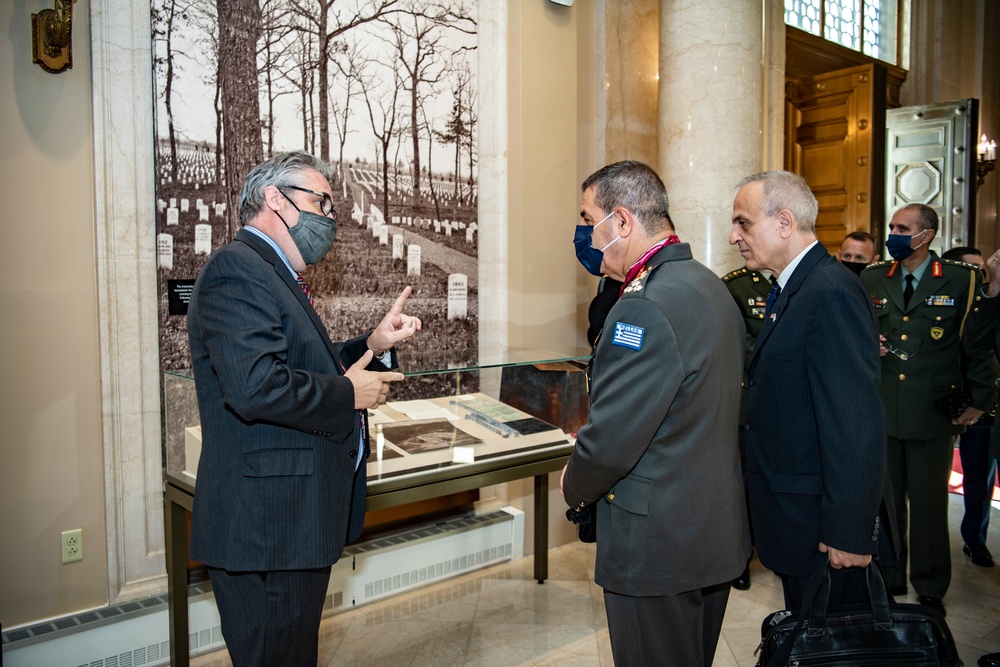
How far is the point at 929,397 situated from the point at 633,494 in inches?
98.6

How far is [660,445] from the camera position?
69.6 inches

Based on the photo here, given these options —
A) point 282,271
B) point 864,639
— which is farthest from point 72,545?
point 864,639

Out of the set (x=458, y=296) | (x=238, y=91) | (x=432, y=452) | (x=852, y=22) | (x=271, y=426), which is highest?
(x=852, y=22)

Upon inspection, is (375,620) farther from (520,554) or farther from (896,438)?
(896,438)

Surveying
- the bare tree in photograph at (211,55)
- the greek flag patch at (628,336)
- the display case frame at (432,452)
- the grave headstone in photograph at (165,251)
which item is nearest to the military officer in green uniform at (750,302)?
the display case frame at (432,452)

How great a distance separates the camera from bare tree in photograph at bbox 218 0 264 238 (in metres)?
3.18

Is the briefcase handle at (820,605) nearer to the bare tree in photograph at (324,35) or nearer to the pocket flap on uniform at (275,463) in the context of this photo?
the pocket flap on uniform at (275,463)

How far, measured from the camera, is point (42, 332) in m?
2.76

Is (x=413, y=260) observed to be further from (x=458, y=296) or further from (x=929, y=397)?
(x=929, y=397)

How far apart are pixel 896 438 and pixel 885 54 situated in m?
5.66

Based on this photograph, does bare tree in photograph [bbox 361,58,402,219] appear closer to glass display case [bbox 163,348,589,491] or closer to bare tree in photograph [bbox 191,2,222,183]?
bare tree in photograph [bbox 191,2,222,183]

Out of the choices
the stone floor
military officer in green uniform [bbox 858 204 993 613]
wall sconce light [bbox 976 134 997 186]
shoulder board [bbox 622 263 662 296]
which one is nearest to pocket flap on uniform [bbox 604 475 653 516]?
shoulder board [bbox 622 263 662 296]

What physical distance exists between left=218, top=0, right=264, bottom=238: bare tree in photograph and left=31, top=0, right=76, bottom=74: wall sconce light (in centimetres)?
60

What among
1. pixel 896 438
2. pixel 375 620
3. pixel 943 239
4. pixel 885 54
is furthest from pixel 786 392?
pixel 885 54
